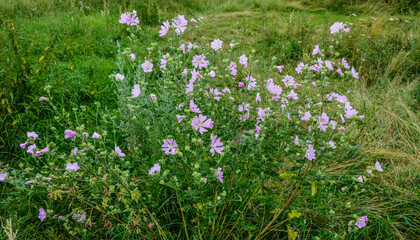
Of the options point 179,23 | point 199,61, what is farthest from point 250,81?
point 179,23

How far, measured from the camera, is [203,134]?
5.47 feet

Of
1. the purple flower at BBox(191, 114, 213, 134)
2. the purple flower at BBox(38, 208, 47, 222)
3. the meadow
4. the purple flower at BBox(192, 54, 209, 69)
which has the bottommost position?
the purple flower at BBox(38, 208, 47, 222)

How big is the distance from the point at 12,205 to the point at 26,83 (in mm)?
1133

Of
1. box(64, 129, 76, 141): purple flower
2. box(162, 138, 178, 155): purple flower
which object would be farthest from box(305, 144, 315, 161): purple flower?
box(64, 129, 76, 141): purple flower

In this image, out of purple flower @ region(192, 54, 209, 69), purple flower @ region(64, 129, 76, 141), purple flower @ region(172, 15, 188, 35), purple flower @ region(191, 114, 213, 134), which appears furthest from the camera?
purple flower @ region(192, 54, 209, 69)

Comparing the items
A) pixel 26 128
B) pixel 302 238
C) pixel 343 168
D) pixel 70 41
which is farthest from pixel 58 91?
Result: pixel 343 168

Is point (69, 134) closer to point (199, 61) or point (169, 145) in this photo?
point (169, 145)

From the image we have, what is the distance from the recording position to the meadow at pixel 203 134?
1.51 meters

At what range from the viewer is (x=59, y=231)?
6.36 ft

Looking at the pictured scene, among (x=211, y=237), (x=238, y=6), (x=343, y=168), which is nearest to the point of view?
(x=211, y=237)

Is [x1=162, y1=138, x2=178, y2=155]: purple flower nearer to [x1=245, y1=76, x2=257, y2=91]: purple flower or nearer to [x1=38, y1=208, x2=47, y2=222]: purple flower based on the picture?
[x1=245, y1=76, x2=257, y2=91]: purple flower

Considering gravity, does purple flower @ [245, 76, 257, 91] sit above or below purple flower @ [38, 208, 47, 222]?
above

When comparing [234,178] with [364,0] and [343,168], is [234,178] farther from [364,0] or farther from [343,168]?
[364,0]

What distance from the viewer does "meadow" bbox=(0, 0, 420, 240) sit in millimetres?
1514
